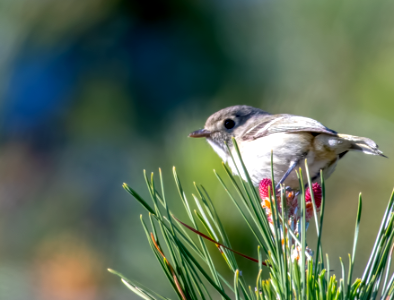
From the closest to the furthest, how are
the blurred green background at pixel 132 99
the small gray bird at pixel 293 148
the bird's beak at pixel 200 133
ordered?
1. the small gray bird at pixel 293 148
2. the bird's beak at pixel 200 133
3. the blurred green background at pixel 132 99

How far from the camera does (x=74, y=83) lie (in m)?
4.19

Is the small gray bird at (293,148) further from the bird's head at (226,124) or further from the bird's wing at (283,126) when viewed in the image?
the bird's head at (226,124)

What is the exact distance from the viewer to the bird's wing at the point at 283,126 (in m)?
1.89

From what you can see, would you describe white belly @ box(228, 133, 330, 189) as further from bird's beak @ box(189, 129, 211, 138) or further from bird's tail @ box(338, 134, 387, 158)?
bird's beak @ box(189, 129, 211, 138)

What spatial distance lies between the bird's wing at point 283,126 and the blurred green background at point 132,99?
2.24ft

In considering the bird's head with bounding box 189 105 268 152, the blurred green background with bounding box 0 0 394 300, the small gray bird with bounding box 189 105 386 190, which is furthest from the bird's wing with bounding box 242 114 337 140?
the blurred green background with bounding box 0 0 394 300

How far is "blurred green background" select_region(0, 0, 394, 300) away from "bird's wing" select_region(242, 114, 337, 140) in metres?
0.68

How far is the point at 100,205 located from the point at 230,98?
1735 mm

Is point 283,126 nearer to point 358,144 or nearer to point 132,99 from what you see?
point 358,144

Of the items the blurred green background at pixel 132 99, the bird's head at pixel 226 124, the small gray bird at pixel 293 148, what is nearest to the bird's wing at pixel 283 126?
the small gray bird at pixel 293 148

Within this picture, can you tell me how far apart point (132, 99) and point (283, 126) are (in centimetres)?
218

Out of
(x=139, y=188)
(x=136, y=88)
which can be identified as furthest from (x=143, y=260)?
(x=136, y=88)

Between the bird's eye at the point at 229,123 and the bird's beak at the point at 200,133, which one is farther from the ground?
the bird's eye at the point at 229,123

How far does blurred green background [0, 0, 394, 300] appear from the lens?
3.01 meters
